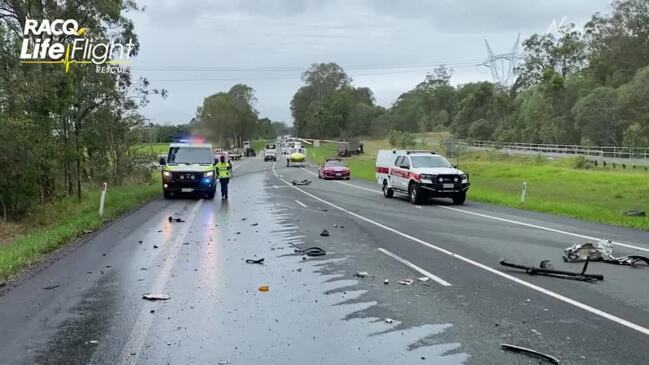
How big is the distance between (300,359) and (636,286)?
5.38 meters

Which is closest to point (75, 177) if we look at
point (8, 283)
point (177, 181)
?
point (177, 181)

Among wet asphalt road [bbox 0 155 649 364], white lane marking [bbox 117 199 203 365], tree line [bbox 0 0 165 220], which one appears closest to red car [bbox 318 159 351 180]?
tree line [bbox 0 0 165 220]

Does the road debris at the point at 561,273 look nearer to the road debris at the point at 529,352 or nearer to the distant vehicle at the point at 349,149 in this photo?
the road debris at the point at 529,352

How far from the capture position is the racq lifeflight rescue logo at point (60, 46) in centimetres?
2181

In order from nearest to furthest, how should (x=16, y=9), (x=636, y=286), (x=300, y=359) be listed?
(x=300, y=359)
(x=636, y=286)
(x=16, y=9)

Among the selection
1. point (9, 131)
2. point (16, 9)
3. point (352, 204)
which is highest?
point (16, 9)

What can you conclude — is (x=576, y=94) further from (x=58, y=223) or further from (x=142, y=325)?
(x=142, y=325)

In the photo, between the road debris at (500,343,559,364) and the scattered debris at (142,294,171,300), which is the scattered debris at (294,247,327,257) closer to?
the scattered debris at (142,294,171,300)

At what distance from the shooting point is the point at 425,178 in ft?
74.0

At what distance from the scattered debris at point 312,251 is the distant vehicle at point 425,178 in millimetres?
11520

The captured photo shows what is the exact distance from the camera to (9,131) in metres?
16.7

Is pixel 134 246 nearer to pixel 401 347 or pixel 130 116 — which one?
pixel 401 347

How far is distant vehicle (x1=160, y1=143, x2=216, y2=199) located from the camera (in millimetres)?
24672

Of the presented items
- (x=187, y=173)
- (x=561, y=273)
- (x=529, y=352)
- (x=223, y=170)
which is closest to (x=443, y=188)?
(x=223, y=170)
